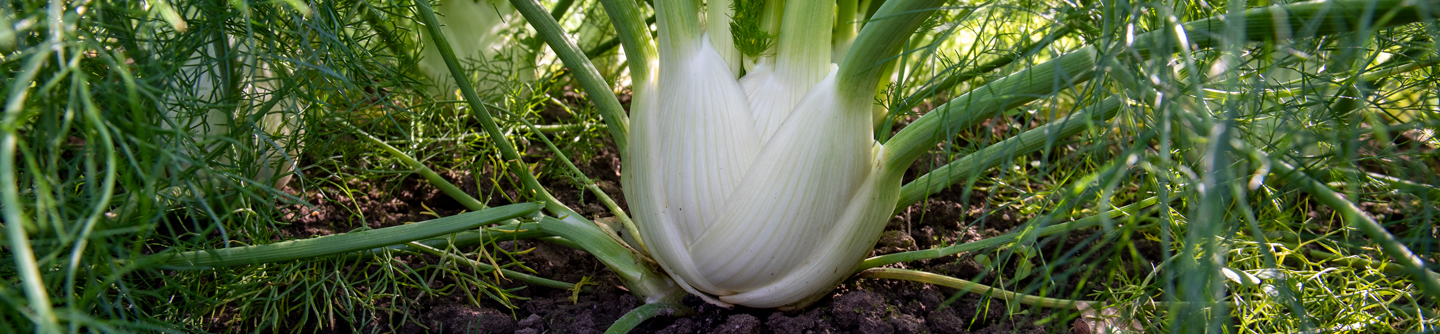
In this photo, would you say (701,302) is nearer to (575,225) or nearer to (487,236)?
(575,225)

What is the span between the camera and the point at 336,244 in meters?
0.84

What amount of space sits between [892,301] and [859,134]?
0.90 feet

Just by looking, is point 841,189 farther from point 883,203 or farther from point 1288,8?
point 1288,8

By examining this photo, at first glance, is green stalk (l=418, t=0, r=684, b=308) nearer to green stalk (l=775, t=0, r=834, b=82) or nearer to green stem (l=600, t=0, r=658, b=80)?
green stem (l=600, t=0, r=658, b=80)

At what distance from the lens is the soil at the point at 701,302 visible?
98 cm

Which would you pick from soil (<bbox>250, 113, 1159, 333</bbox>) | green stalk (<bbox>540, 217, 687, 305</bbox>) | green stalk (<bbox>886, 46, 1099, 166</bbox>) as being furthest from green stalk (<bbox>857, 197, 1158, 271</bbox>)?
green stalk (<bbox>540, 217, 687, 305</bbox>)

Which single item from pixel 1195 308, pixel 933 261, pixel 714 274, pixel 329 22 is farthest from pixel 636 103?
pixel 1195 308

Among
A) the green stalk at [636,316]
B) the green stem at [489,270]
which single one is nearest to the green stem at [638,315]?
the green stalk at [636,316]

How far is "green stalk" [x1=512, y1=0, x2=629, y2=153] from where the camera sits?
3.17 feet

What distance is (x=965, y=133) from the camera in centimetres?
163

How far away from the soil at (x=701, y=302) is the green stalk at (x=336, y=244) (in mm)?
134

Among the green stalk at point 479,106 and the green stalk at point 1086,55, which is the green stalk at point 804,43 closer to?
the green stalk at point 1086,55

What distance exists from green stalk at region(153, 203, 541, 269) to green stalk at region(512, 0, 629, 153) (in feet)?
0.59

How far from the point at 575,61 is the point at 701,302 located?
36cm
